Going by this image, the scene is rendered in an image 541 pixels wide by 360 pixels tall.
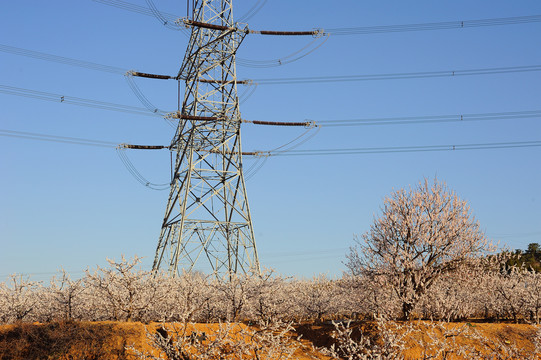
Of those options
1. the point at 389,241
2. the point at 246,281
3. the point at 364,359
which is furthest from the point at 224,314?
the point at 364,359

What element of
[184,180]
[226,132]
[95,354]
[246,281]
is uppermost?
[226,132]

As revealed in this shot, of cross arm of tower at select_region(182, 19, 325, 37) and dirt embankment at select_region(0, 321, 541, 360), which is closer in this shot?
dirt embankment at select_region(0, 321, 541, 360)

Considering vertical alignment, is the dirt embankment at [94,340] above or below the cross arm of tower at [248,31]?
below

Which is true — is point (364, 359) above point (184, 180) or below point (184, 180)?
below

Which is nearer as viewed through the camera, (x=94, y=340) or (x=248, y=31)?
(x=94, y=340)

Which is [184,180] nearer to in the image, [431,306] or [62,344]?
[62,344]

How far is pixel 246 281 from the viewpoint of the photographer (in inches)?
1253

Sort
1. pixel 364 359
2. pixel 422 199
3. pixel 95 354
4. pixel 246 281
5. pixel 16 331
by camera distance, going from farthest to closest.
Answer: pixel 246 281, pixel 422 199, pixel 16 331, pixel 95 354, pixel 364 359

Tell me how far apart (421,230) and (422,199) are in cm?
213

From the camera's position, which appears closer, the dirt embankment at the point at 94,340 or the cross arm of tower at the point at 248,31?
the dirt embankment at the point at 94,340

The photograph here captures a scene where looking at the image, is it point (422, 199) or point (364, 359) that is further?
point (422, 199)

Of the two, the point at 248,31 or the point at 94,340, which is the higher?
the point at 248,31

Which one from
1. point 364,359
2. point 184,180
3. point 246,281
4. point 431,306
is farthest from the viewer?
point 184,180

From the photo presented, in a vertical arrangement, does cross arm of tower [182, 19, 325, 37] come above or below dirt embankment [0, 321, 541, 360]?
above
